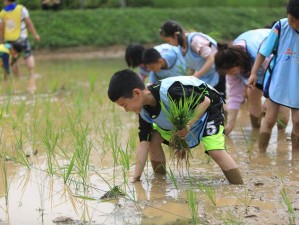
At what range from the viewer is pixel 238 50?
473 cm

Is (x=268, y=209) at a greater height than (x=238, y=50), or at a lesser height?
lesser

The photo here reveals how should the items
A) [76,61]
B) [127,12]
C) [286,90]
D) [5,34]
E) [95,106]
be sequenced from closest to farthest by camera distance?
[286,90]
[95,106]
[5,34]
[76,61]
[127,12]

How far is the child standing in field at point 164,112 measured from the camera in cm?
341

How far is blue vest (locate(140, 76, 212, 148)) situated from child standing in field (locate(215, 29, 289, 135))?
1.11m

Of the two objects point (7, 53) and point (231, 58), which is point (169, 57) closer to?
point (231, 58)

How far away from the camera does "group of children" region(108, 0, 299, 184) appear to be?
11.4 ft

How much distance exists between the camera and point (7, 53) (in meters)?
8.77

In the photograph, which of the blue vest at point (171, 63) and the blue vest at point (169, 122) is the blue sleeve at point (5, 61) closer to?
the blue vest at point (171, 63)

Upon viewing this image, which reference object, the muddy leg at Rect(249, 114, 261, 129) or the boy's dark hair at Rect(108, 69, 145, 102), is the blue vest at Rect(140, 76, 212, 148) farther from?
the muddy leg at Rect(249, 114, 261, 129)

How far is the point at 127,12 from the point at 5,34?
6.50 m

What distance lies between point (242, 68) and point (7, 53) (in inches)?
190

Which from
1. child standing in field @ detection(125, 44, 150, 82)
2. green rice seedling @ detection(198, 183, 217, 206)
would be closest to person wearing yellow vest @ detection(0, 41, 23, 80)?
child standing in field @ detection(125, 44, 150, 82)

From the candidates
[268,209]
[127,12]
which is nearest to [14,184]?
[268,209]

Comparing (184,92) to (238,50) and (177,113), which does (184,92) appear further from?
(238,50)
